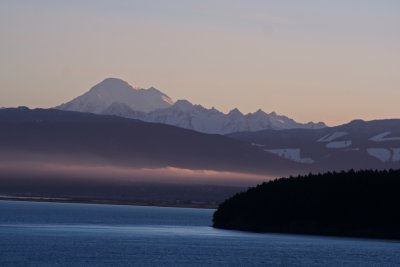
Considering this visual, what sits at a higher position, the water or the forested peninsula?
the forested peninsula

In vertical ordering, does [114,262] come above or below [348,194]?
below

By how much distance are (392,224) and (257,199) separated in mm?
15901

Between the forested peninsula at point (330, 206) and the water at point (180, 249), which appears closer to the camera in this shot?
the water at point (180, 249)

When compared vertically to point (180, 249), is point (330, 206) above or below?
above

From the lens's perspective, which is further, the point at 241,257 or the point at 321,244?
the point at 321,244

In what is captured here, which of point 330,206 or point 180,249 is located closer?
point 180,249

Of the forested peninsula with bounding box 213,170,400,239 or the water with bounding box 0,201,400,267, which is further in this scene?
the forested peninsula with bounding box 213,170,400,239

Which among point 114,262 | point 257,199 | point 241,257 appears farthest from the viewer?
point 257,199

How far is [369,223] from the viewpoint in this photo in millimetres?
122812

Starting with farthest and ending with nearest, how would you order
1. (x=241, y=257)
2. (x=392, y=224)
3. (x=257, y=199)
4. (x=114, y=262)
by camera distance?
(x=257, y=199) < (x=392, y=224) < (x=241, y=257) < (x=114, y=262)

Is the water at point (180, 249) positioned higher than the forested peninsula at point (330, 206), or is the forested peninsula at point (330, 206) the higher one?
the forested peninsula at point (330, 206)

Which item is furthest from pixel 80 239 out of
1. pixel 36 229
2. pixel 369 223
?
pixel 369 223

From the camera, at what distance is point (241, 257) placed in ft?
310

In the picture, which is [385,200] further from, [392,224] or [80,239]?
[80,239]
